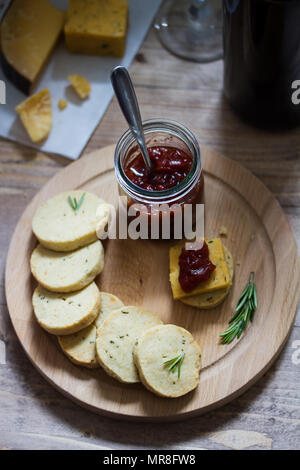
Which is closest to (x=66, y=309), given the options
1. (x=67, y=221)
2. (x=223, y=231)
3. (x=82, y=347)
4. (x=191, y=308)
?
(x=82, y=347)

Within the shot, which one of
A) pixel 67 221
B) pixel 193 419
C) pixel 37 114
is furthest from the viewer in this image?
pixel 37 114

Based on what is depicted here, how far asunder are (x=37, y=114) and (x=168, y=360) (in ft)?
4.24

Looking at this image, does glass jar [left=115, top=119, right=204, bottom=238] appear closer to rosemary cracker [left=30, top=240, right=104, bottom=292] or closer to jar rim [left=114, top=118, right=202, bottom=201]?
jar rim [left=114, top=118, right=202, bottom=201]

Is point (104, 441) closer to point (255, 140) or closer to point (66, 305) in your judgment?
point (66, 305)

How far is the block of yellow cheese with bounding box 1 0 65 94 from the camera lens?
270 cm

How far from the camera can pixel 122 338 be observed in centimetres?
218

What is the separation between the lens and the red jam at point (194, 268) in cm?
221

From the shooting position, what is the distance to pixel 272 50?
2.20 meters

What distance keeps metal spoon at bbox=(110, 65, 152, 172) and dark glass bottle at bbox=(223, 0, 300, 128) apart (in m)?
0.47

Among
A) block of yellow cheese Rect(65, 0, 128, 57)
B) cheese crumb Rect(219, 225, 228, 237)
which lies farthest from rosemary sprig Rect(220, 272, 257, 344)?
block of yellow cheese Rect(65, 0, 128, 57)

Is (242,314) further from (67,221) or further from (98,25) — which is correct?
(98,25)

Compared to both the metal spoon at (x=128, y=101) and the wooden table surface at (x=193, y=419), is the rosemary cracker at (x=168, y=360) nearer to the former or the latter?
the wooden table surface at (x=193, y=419)

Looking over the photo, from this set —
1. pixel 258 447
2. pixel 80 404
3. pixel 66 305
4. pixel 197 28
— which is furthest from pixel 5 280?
pixel 197 28

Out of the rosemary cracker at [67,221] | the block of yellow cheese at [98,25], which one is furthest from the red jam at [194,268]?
the block of yellow cheese at [98,25]
